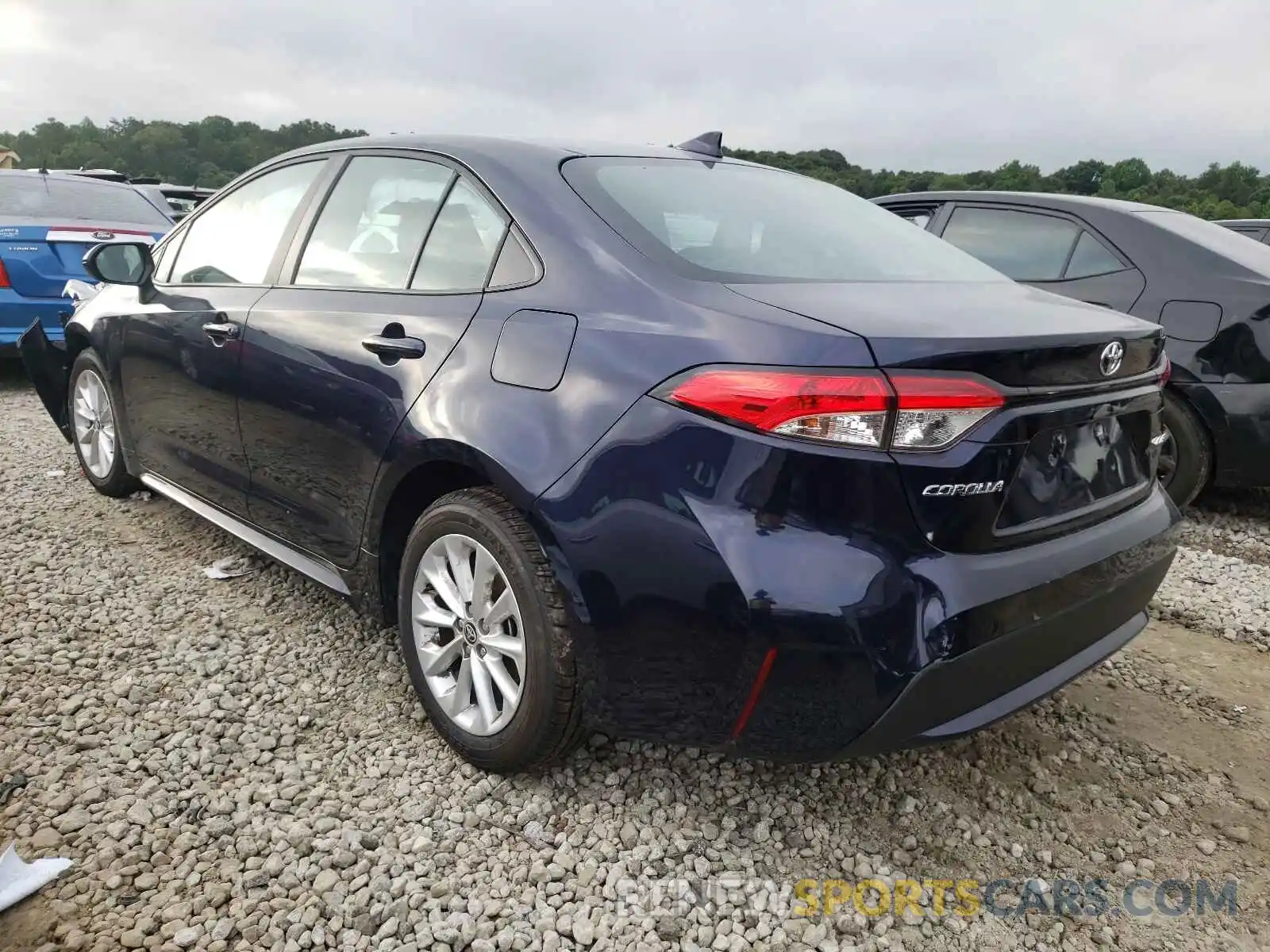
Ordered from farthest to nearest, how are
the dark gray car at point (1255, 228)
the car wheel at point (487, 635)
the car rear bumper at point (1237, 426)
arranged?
the dark gray car at point (1255, 228), the car rear bumper at point (1237, 426), the car wheel at point (487, 635)

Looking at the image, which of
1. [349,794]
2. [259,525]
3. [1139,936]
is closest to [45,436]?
[259,525]

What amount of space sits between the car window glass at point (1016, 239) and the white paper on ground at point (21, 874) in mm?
4561

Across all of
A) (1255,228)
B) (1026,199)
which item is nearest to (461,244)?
(1026,199)

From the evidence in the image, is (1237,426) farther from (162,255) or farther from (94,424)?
(94,424)

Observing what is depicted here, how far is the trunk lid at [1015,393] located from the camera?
1.73 metres

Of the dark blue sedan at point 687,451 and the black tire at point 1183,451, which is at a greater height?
the dark blue sedan at point 687,451

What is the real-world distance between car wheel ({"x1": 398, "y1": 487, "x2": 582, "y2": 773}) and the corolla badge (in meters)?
0.82

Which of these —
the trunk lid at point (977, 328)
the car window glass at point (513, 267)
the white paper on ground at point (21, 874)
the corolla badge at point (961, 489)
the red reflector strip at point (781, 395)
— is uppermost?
the car window glass at point (513, 267)

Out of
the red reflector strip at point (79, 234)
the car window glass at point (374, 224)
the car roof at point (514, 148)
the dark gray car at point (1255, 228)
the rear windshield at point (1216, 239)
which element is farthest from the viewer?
the dark gray car at point (1255, 228)

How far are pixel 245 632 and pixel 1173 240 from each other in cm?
450

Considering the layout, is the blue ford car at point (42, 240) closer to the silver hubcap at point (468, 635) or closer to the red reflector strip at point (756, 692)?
the silver hubcap at point (468, 635)

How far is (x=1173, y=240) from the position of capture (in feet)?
14.6

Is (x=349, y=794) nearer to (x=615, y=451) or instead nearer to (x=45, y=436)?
(x=615, y=451)

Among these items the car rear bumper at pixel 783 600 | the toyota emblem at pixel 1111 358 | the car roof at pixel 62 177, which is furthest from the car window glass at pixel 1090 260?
the car roof at pixel 62 177
